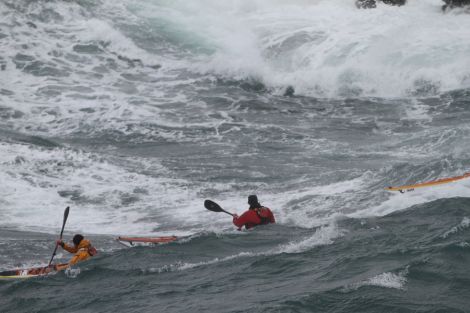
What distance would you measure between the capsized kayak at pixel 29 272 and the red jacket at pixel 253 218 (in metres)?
2.75

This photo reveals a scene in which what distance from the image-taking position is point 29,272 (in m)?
10.1

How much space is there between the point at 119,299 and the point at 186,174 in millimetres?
6714

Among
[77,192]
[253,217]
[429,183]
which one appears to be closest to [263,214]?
[253,217]

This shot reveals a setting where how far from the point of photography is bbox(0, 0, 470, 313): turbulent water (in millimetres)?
8789

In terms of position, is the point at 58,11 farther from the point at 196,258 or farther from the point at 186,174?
the point at 196,258

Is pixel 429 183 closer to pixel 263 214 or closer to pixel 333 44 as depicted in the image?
pixel 263 214

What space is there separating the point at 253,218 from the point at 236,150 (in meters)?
5.36

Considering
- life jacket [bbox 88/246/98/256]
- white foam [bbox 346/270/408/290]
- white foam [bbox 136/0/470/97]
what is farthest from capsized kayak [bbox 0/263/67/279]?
white foam [bbox 136/0/470/97]

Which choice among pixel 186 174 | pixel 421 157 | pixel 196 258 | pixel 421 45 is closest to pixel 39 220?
pixel 186 174

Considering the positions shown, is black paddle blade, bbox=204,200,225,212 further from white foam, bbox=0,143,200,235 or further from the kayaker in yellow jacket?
the kayaker in yellow jacket

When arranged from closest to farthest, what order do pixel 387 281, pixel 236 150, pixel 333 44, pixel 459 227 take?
pixel 387 281 → pixel 459 227 → pixel 236 150 → pixel 333 44

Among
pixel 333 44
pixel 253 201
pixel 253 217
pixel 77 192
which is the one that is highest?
pixel 333 44

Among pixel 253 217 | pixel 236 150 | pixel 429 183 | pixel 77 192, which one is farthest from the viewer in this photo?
pixel 236 150

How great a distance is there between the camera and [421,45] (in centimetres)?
2238
